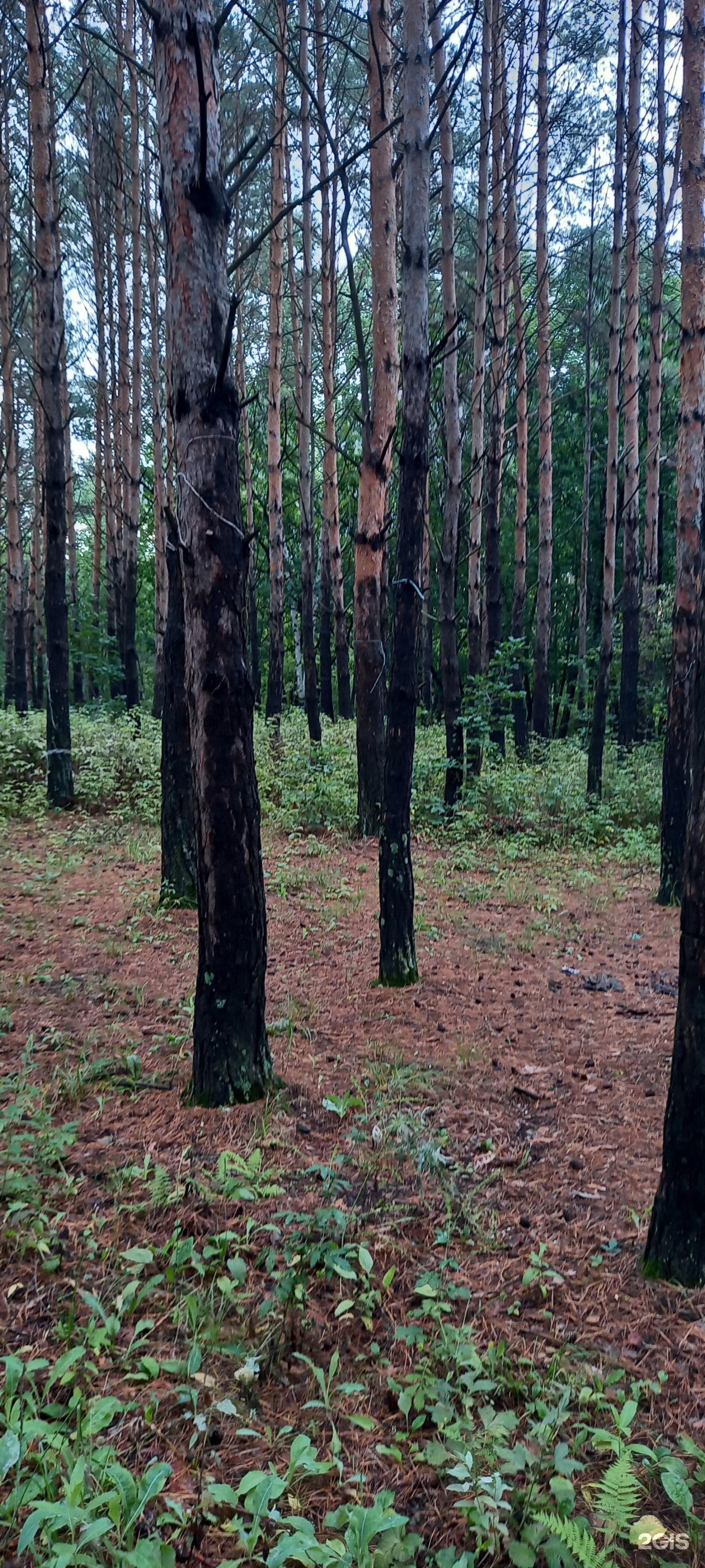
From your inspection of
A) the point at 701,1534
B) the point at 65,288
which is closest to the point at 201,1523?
the point at 701,1534

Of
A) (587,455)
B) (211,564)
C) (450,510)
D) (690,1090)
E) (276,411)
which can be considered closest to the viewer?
(690,1090)

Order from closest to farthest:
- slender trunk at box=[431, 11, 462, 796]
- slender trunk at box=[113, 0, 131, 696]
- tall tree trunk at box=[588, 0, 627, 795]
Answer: slender trunk at box=[431, 11, 462, 796] < tall tree trunk at box=[588, 0, 627, 795] < slender trunk at box=[113, 0, 131, 696]

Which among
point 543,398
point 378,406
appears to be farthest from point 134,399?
point 378,406

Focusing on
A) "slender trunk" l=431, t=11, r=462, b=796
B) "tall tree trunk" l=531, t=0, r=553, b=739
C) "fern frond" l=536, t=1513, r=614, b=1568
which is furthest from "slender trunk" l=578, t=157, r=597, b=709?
"fern frond" l=536, t=1513, r=614, b=1568

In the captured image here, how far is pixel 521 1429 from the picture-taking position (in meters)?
2.40

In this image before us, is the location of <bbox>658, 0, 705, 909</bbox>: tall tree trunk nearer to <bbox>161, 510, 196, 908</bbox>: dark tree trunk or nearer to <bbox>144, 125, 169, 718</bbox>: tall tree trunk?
<bbox>161, 510, 196, 908</bbox>: dark tree trunk

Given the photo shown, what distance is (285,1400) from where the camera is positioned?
2.49 metres

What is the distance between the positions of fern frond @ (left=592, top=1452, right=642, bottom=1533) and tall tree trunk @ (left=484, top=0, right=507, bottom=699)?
1030 cm

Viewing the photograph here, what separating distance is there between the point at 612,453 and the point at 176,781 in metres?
9.05

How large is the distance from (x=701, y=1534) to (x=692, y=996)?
136cm

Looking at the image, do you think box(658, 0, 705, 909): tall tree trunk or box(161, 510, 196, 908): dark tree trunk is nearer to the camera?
box(161, 510, 196, 908): dark tree trunk

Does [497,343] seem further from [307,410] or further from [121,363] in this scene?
[121,363]

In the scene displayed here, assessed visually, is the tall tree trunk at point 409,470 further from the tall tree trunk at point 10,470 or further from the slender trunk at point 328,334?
the tall tree trunk at point 10,470

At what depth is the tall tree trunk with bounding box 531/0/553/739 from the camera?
43.8 ft
